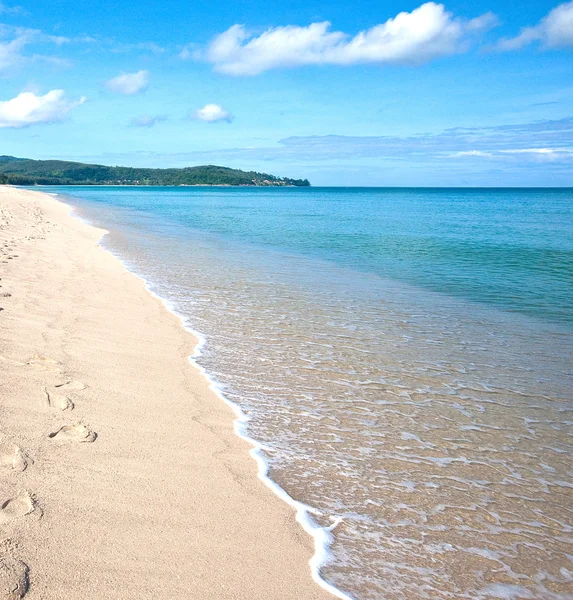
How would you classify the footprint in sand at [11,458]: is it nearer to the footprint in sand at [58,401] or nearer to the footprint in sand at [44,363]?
the footprint in sand at [58,401]

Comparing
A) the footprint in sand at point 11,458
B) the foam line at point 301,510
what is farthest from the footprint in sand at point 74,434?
the foam line at point 301,510

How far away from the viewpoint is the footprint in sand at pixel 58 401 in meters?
5.12

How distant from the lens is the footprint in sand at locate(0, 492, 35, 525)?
3.32 meters

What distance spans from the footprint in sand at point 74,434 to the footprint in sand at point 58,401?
1.41ft

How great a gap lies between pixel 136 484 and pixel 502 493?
284 centimetres

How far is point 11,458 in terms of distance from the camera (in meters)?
4.02

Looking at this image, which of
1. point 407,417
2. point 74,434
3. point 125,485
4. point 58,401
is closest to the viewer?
point 125,485

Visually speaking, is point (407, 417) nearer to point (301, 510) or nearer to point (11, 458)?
point (301, 510)

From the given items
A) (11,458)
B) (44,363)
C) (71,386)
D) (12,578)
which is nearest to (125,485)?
(11,458)

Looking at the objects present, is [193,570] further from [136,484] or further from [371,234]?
[371,234]

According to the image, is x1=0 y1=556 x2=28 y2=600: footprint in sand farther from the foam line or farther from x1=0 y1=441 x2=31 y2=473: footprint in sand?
the foam line

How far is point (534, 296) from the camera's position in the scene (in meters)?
13.6

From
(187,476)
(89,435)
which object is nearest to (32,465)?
(89,435)

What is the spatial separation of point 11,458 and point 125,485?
87 cm
